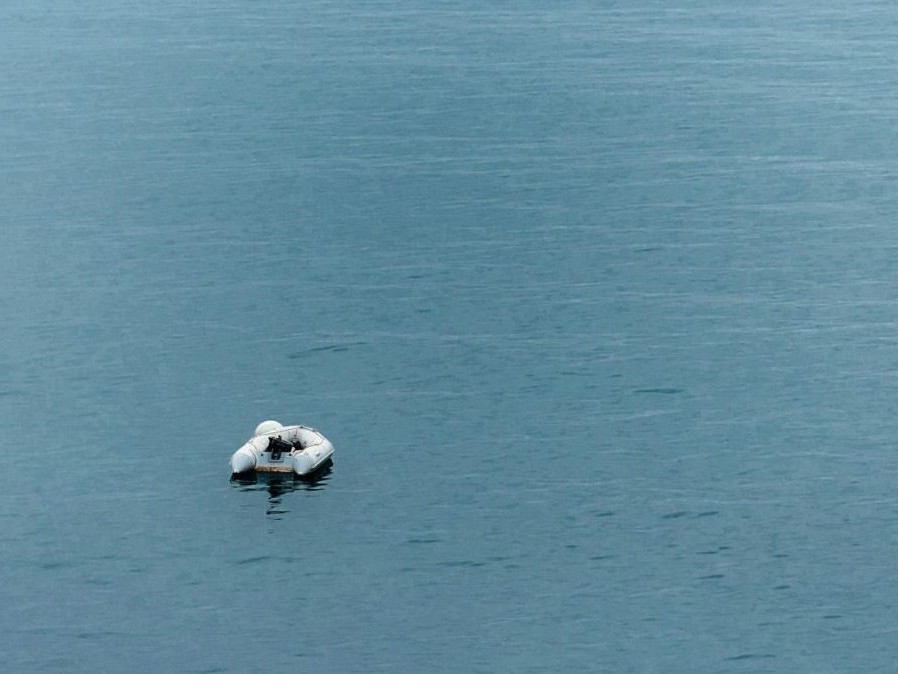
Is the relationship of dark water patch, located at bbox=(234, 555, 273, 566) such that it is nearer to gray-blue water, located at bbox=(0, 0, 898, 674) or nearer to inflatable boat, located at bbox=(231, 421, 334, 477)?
gray-blue water, located at bbox=(0, 0, 898, 674)

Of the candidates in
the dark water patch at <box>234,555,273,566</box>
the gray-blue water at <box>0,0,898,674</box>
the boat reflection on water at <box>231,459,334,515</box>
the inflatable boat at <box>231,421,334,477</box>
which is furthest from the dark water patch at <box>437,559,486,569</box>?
the inflatable boat at <box>231,421,334,477</box>

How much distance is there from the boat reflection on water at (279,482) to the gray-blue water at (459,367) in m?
0.38

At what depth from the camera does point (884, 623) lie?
3866 inches

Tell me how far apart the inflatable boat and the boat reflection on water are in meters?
0.41

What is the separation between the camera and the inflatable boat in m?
117

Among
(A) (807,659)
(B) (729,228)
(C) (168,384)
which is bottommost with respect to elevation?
(A) (807,659)

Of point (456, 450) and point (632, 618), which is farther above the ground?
point (456, 450)

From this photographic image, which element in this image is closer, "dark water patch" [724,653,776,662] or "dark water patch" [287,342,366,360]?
"dark water patch" [724,653,776,662]

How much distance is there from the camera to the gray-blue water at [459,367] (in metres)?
100

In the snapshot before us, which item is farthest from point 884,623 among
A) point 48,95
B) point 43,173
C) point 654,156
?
point 48,95

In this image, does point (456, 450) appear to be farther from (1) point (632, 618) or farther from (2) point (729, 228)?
(2) point (729, 228)

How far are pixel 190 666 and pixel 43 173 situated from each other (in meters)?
91.8

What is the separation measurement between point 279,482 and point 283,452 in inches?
92.3

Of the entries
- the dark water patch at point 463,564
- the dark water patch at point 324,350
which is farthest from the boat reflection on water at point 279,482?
the dark water patch at point 324,350
